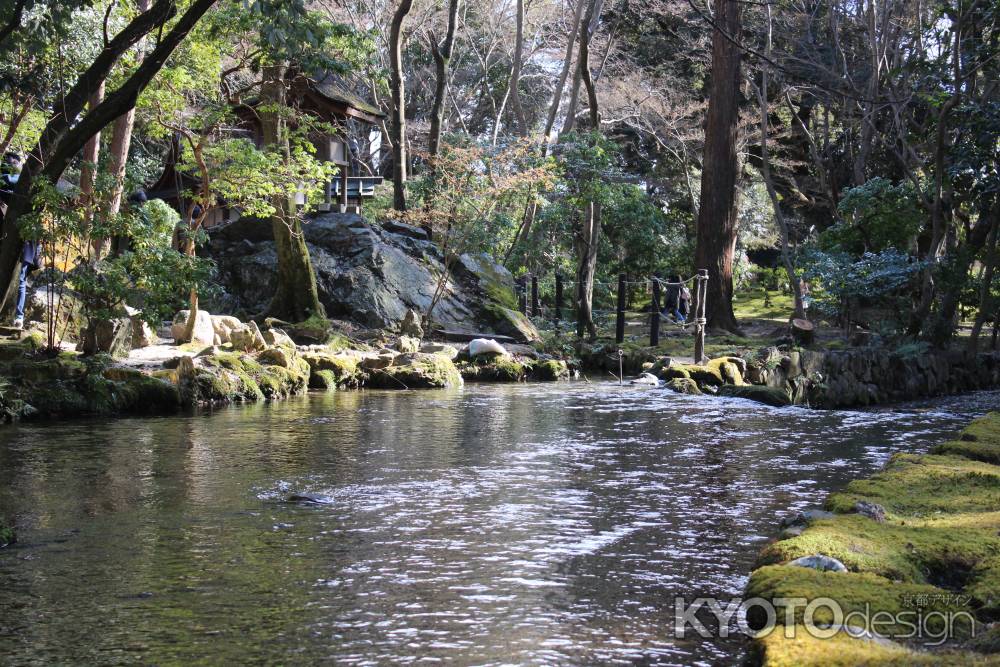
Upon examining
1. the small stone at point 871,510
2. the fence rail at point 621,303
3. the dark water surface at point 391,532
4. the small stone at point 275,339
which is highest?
the fence rail at point 621,303

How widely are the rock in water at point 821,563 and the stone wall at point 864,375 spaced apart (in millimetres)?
10429

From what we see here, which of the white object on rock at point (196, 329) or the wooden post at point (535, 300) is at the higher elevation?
the wooden post at point (535, 300)

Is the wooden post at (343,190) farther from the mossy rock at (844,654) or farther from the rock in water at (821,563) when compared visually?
the mossy rock at (844,654)

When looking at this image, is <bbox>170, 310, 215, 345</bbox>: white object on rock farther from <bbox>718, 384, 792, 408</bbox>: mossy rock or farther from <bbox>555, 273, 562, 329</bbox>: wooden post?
<bbox>555, 273, 562, 329</bbox>: wooden post

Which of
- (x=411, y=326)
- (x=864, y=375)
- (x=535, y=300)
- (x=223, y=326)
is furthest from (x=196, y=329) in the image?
(x=864, y=375)

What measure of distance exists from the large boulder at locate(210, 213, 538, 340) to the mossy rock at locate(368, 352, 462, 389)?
324 centimetres

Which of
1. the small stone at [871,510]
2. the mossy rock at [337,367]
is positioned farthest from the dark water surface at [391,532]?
the mossy rock at [337,367]

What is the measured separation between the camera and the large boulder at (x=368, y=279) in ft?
63.4

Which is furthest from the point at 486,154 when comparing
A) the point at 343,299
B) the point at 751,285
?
the point at 751,285

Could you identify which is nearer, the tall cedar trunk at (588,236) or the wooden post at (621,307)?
the wooden post at (621,307)

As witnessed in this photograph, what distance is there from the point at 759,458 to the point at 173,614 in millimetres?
5739

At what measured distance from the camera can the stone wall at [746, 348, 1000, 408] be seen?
1439 cm

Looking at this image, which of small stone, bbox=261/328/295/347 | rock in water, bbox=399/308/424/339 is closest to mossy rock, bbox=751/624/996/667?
small stone, bbox=261/328/295/347

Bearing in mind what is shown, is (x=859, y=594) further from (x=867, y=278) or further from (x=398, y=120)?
(x=398, y=120)
